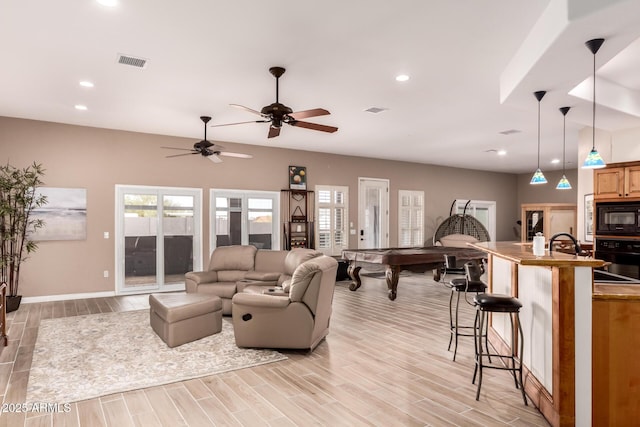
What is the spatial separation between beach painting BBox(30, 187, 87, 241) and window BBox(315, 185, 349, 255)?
495 centimetres

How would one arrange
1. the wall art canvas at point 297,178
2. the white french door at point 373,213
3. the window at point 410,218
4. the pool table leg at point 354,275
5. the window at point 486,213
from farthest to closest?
the window at point 486,213 → the window at point 410,218 → the white french door at point 373,213 → the wall art canvas at point 297,178 → the pool table leg at point 354,275

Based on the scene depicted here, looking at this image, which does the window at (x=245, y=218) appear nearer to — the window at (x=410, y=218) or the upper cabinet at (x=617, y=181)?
the window at (x=410, y=218)

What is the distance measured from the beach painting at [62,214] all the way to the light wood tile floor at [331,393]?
236 centimetres

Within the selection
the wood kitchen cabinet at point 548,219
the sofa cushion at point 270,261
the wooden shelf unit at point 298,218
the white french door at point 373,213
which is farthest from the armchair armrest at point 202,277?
the wood kitchen cabinet at point 548,219

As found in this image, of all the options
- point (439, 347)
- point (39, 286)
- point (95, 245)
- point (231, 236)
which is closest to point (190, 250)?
point (231, 236)

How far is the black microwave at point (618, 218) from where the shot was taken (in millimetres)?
5852

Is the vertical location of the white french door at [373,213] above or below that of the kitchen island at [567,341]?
above

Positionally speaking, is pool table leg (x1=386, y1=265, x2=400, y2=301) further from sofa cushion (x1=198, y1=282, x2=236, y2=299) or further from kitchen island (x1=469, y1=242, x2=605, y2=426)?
kitchen island (x1=469, y1=242, x2=605, y2=426)

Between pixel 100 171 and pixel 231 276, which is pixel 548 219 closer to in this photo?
pixel 231 276

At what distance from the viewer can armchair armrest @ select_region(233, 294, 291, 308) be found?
4133mm

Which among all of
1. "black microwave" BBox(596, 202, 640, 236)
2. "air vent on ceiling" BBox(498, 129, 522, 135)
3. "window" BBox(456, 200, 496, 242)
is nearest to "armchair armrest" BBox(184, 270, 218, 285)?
"air vent on ceiling" BBox(498, 129, 522, 135)

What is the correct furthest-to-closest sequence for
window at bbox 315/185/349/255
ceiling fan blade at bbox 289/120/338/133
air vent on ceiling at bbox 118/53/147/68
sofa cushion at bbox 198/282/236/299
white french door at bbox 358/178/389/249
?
1. white french door at bbox 358/178/389/249
2. window at bbox 315/185/349/255
3. sofa cushion at bbox 198/282/236/299
4. ceiling fan blade at bbox 289/120/338/133
5. air vent on ceiling at bbox 118/53/147/68

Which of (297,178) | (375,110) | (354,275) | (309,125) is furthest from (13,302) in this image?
(375,110)

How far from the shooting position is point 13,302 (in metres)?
6.00
